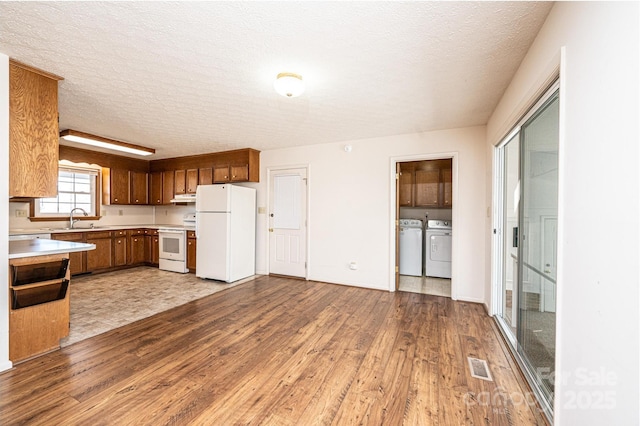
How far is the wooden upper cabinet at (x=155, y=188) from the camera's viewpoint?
5.83 meters

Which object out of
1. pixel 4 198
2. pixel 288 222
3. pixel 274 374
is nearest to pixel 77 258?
pixel 4 198

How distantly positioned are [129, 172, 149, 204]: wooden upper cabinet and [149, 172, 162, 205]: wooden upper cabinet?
8cm

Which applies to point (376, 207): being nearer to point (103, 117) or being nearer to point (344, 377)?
point (344, 377)

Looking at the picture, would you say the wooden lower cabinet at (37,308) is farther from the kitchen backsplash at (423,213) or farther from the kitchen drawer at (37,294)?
the kitchen backsplash at (423,213)

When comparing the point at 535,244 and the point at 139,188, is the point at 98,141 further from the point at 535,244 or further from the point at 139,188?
the point at 535,244

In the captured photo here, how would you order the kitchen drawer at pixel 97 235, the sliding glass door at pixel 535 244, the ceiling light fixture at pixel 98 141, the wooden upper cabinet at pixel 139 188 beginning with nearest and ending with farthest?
the sliding glass door at pixel 535 244 < the ceiling light fixture at pixel 98 141 < the kitchen drawer at pixel 97 235 < the wooden upper cabinet at pixel 139 188

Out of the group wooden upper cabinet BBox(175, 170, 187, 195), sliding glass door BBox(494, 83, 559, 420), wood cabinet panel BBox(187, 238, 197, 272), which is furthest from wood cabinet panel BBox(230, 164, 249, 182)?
sliding glass door BBox(494, 83, 559, 420)

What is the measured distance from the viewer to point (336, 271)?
4.34 m

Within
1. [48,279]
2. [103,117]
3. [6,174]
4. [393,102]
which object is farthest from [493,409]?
[103,117]

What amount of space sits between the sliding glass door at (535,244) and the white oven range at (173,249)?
16.5ft

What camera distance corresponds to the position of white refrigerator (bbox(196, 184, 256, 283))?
439cm

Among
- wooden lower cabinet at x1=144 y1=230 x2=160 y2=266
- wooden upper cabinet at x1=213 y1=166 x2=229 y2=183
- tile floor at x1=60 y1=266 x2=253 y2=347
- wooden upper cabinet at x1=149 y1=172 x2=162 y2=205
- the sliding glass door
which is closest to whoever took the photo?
the sliding glass door

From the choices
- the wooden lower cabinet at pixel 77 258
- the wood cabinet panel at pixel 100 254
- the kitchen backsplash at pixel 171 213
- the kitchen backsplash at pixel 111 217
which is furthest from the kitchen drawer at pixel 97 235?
the kitchen backsplash at pixel 171 213

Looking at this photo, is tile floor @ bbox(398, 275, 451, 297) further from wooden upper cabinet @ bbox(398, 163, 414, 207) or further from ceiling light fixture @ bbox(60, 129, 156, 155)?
ceiling light fixture @ bbox(60, 129, 156, 155)
